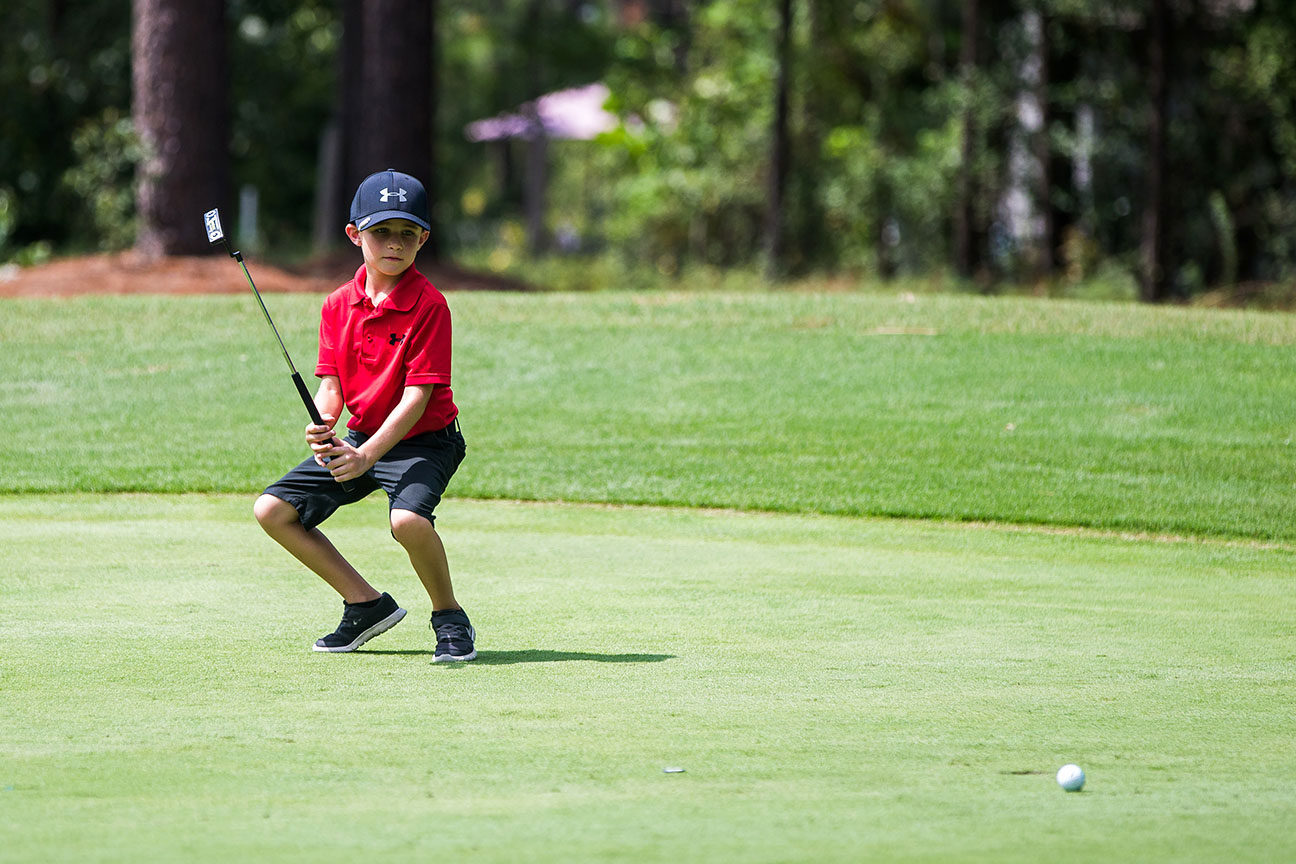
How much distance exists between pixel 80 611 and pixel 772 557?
3667 mm

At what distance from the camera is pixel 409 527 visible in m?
5.96

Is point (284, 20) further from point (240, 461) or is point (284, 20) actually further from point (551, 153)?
point (551, 153)

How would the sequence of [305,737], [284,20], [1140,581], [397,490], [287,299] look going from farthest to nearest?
1. [284,20]
2. [287,299]
3. [1140,581]
4. [397,490]
5. [305,737]

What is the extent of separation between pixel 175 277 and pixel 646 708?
1437 cm

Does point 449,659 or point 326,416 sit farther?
point 326,416

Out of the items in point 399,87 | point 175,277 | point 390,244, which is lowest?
point 175,277

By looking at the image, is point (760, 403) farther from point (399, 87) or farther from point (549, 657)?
point (399, 87)

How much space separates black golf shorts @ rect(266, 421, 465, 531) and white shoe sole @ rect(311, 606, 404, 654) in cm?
44

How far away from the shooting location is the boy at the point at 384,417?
6.01 meters

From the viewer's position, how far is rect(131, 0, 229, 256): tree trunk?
18547mm

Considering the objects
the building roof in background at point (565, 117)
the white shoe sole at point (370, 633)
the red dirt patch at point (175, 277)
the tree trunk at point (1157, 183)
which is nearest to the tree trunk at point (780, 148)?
the tree trunk at point (1157, 183)

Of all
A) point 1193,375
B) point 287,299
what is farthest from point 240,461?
point 1193,375

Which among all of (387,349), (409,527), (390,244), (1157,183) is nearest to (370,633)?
(409,527)

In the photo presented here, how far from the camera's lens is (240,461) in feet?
39.6
